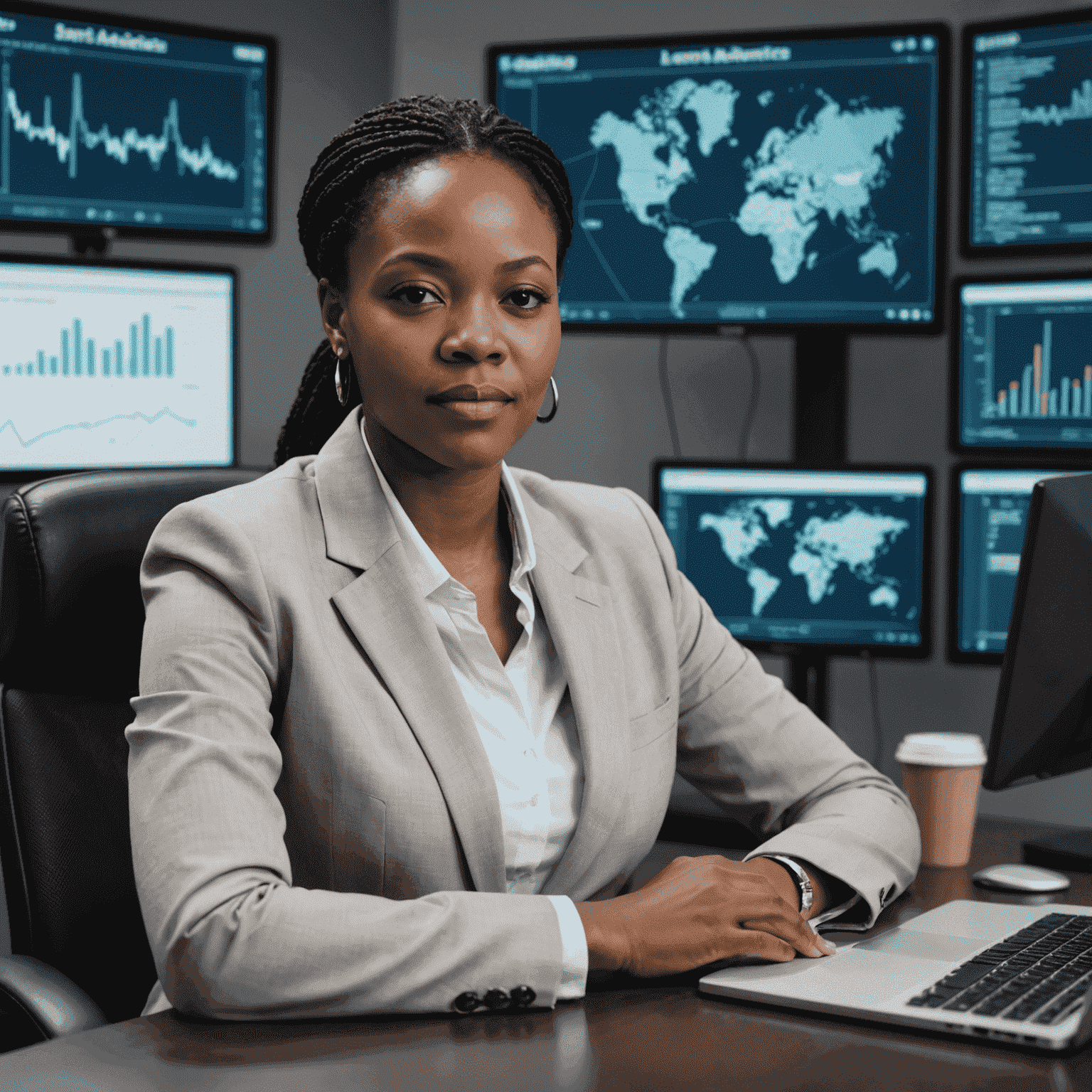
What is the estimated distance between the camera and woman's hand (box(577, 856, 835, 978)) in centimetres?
91

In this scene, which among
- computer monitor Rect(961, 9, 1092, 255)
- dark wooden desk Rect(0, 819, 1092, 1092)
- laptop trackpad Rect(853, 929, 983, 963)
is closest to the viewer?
dark wooden desk Rect(0, 819, 1092, 1092)

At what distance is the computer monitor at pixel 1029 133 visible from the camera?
6.06ft

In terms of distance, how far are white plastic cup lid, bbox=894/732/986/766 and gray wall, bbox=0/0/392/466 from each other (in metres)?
1.62

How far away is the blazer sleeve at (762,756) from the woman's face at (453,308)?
316mm

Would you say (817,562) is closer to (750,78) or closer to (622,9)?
(750,78)

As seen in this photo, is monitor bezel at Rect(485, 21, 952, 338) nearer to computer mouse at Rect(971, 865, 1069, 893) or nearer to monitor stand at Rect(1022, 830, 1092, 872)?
monitor stand at Rect(1022, 830, 1092, 872)

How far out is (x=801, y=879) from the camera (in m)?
1.08

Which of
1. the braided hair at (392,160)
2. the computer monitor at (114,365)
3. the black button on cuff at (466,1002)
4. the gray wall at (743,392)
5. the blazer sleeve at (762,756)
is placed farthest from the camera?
the gray wall at (743,392)

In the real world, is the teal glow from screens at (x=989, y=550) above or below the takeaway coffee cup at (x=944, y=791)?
above

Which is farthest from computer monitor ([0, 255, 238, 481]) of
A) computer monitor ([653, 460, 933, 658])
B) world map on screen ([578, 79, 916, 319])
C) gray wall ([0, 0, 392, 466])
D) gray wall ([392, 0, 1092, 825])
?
computer monitor ([653, 460, 933, 658])

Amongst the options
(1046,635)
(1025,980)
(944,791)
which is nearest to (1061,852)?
(944,791)

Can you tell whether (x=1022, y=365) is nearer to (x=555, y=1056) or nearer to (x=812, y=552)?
(x=812, y=552)

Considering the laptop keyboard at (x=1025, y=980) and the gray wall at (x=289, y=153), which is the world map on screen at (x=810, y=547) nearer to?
the laptop keyboard at (x=1025, y=980)

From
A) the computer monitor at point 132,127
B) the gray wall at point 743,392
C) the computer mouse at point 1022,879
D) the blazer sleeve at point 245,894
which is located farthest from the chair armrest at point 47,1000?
the gray wall at point 743,392
